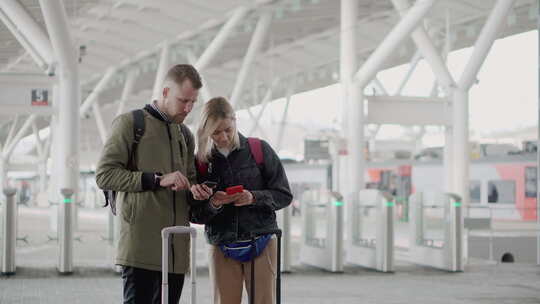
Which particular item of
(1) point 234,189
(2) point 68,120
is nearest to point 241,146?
(1) point 234,189

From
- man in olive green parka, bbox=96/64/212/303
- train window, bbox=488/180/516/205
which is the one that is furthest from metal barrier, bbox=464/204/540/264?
man in olive green parka, bbox=96/64/212/303

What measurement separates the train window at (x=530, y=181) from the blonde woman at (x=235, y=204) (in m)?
22.1

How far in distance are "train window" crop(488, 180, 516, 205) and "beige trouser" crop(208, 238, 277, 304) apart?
22.7m

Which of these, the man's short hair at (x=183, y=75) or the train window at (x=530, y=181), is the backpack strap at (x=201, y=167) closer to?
the man's short hair at (x=183, y=75)

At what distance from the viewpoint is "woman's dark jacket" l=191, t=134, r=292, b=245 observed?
4.15 m

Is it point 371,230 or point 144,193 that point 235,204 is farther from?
point 371,230

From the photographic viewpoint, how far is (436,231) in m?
13.1

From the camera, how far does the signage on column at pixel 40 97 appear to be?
18328 millimetres

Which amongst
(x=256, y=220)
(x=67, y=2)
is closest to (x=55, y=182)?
(x=67, y=2)

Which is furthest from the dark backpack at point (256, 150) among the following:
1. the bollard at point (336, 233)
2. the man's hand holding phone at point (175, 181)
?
the bollard at point (336, 233)

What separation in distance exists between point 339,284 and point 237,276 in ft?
21.2

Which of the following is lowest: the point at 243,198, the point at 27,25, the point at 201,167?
the point at 243,198

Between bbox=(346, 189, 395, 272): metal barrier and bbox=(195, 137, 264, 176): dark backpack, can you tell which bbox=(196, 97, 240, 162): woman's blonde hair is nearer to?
bbox=(195, 137, 264, 176): dark backpack

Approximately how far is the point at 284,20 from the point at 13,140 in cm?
1836
